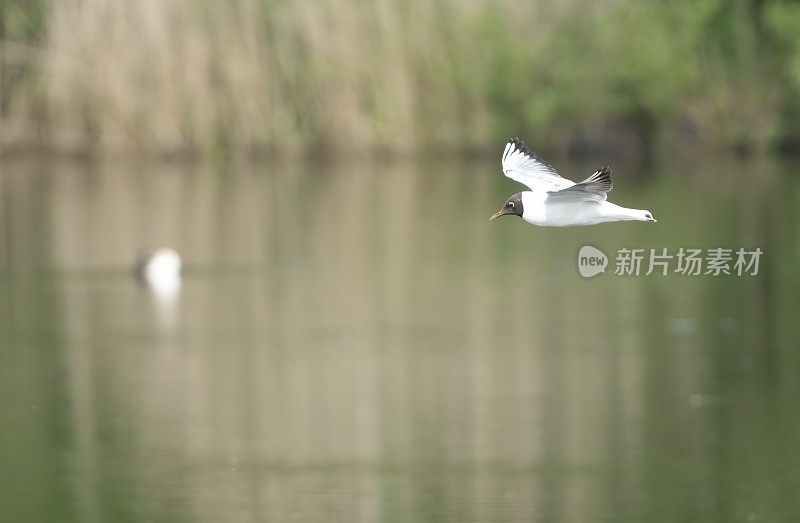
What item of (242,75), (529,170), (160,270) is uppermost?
(242,75)

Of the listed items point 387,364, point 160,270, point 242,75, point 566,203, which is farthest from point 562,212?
point 242,75

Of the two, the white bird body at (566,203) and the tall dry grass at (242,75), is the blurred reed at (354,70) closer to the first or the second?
the tall dry grass at (242,75)

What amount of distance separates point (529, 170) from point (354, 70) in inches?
1343

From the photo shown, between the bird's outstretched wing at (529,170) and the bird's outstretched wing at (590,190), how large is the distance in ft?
0.05

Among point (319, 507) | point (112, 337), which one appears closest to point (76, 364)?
point (112, 337)

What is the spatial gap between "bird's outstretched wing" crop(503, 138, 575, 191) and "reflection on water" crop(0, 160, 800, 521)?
15.5 metres

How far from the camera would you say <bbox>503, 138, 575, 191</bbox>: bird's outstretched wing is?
10.5ft

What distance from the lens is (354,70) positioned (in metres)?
37.3

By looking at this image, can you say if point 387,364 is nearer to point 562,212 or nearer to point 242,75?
point 242,75

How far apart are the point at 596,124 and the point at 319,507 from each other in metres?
24.7

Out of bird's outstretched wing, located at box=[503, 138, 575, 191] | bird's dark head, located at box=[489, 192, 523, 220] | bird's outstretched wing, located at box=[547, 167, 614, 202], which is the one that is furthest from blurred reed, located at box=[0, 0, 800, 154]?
bird's outstretched wing, located at box=[547, 167, 614, 202]

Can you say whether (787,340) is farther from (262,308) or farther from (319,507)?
(319,507)

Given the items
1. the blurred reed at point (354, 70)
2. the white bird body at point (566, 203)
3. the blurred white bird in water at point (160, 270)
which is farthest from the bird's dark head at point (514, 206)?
the blurred reed at point (354, 70)

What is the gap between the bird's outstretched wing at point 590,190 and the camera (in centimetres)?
302
